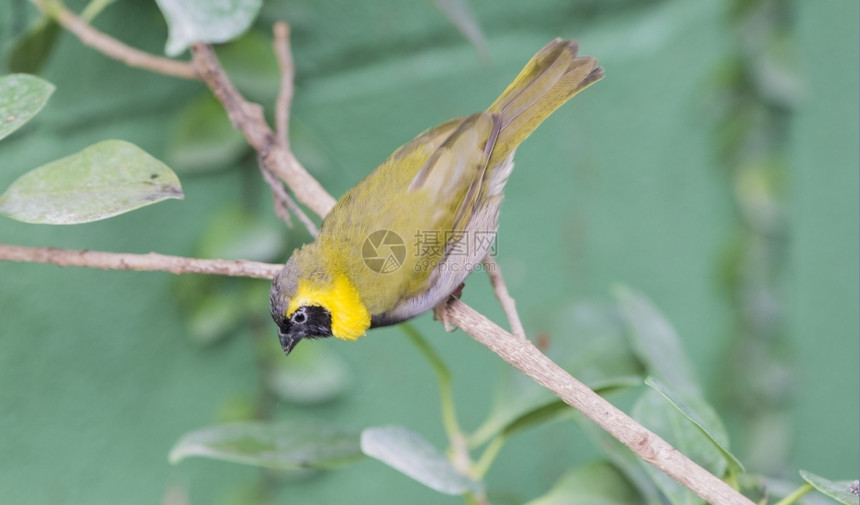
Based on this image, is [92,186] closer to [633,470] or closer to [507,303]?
[507,303]

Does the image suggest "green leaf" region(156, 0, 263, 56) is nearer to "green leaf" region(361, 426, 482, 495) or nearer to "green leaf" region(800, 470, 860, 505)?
"green leaf" region(361, 426, 482, 495)

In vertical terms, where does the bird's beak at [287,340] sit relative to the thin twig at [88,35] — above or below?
below

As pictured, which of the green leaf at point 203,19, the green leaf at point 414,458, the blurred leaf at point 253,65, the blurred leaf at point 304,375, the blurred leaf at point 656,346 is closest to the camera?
the green leaf at point 203,19

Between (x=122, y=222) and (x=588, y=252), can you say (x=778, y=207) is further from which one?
(x=122, y=222)

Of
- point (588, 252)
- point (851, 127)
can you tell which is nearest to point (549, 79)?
point (588, 252)

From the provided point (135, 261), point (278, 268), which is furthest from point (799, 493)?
point (135, 261)

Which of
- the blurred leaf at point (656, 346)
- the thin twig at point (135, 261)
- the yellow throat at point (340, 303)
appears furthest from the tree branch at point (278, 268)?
the blurred leaf at point (656, 346)

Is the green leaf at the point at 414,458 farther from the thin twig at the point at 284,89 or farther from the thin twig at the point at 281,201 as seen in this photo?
the thin twig at the point at 284,89
